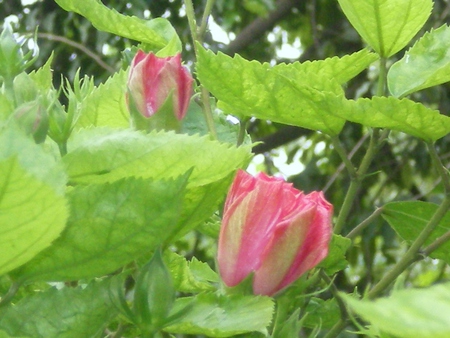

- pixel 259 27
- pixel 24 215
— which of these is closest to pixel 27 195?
pixel 24 215

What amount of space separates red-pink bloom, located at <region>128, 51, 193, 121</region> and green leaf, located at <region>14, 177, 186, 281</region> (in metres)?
0.08

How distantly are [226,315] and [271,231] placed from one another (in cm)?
4

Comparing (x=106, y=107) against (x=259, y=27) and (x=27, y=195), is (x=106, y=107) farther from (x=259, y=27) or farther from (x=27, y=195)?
(x=259, y=27)

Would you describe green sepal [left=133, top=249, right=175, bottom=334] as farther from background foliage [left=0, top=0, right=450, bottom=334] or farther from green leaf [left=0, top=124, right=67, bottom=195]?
background foliage [left=0, top=0, right=450, bottom=334]

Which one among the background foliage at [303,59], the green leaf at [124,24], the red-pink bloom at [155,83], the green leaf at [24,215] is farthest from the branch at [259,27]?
the green leaf at [24,215]

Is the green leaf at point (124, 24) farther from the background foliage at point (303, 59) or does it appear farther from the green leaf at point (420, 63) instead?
the background foliage at point (303, 59)

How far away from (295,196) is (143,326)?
0.07 meters

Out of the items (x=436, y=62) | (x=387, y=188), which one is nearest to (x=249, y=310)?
(x=436, y=62)

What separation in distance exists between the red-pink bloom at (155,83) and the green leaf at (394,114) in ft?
0.21

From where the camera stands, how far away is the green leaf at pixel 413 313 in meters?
0.12

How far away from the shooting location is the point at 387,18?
→ 0.36 metres

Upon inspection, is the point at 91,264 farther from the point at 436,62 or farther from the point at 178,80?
the point at 436,62

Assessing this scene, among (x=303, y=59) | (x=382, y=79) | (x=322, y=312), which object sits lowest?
(x=303, y=59)

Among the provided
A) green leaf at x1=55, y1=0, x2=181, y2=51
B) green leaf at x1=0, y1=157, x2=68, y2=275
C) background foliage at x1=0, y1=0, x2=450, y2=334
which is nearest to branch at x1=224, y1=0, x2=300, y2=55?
background foliage at x1=0, y1=0, x2=450, y2=334
